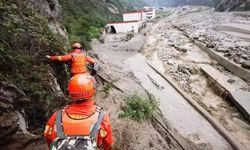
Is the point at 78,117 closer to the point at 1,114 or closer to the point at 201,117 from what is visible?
the point at 1,114

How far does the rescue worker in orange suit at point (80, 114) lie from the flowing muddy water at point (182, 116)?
5681 millimetres

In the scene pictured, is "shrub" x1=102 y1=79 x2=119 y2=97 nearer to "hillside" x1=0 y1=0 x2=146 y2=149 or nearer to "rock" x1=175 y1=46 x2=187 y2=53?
"hillside" x1=0 y1=0 x2=146 y2=149

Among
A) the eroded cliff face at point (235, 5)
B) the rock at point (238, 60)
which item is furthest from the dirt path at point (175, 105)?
the eroded cliff face at point (235, 5)

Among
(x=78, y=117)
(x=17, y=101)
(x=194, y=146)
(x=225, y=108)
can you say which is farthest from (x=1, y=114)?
(x=225, y=108)

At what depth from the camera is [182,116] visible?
388 inches

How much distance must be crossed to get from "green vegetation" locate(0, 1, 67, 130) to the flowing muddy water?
183 inches

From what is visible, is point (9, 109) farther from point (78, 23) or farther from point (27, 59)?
point (78, 23)

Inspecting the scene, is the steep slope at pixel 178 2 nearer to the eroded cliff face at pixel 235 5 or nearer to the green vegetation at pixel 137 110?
the eroded cliff face at pixel 235 5

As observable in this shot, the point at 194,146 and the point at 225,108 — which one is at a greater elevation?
the point at 194,146

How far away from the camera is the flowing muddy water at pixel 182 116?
27.3 feet

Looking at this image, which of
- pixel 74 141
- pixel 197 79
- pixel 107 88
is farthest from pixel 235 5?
pixel 74 141

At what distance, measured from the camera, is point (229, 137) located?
8328mm

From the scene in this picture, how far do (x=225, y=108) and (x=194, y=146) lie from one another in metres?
4.65

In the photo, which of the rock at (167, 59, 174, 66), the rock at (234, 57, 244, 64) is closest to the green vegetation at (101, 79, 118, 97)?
the rock at (167, 59, 174, 66)
